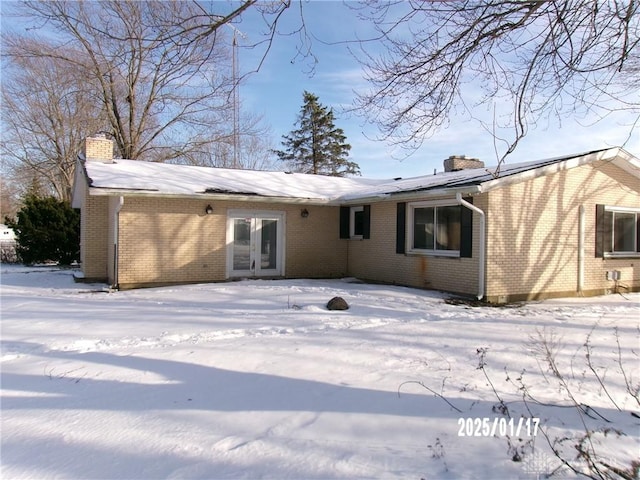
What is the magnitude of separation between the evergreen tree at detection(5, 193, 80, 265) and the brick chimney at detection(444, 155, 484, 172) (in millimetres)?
16604

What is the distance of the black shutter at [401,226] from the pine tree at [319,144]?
2710cm

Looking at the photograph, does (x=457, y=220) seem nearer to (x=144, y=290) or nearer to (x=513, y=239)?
(x=513, y=239)

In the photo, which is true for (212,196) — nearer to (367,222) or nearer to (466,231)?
(367,222)

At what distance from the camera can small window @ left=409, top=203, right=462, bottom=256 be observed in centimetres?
1175

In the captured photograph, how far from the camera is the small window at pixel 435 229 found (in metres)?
11.7

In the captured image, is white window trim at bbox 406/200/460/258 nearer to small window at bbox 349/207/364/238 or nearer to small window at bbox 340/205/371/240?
small window at bbox 340/205/371/240

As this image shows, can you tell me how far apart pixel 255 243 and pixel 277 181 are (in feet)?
10.8

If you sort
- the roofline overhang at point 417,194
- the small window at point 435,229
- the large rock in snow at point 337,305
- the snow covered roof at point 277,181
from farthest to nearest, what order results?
the small window at point 435,229
the snow covered roof at point 277,181
the roofline overhang at point 417,194
the large rock in snow at point 337,305

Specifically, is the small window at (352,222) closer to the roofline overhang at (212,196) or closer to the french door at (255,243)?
the roofline overhang at (212,196)

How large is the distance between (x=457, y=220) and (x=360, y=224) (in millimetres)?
4292

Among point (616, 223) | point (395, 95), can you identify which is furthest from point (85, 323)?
point (616, 223)

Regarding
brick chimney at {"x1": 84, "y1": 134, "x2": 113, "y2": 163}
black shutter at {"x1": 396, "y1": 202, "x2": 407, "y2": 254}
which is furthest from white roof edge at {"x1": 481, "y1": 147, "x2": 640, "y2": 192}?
brick chimney at {"x1": 84, "y1": 134, "x2": 113, "y2": 163}

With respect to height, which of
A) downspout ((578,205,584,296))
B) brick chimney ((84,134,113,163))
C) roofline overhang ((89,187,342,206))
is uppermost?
brick chimney ((84,134,113,163))
